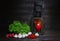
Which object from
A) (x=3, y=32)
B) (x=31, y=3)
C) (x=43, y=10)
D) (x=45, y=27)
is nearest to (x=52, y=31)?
(x=45, y=27)

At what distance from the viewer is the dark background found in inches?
72.6

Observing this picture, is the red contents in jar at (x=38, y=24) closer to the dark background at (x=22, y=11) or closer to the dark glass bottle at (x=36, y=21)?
the dark glass bottle at (x=36, y=21)

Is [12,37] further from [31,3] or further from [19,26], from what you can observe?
[31,3]

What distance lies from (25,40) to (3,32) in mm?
320

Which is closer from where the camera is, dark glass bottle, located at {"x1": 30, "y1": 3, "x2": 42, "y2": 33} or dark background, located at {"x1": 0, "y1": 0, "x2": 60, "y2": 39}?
dark glass bottle, located at {"x1": 30, "y1": 3, "x2": 42, "y2": 33}

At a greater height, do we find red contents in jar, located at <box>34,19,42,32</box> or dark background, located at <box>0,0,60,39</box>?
dark background, located at <box>0,0,60,39</box>

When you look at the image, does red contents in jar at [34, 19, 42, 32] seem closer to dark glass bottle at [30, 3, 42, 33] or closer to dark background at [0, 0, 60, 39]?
dark glass bottle at [30, 3, 42, 33]

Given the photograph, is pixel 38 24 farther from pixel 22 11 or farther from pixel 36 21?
pixel 22 11

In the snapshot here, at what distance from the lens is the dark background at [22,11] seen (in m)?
1.84

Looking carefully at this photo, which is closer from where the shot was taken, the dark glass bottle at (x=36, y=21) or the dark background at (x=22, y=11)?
the dark glass bottle at (x=36, y=21)

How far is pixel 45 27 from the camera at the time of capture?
1825 millimetres

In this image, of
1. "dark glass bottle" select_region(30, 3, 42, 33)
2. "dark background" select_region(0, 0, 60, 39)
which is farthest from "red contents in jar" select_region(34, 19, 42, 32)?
"dark background" select_region(0, 0, 60, 39)

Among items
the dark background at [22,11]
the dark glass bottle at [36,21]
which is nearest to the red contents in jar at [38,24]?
the dark glass bottle at [36,21]

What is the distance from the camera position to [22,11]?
6.08ft
